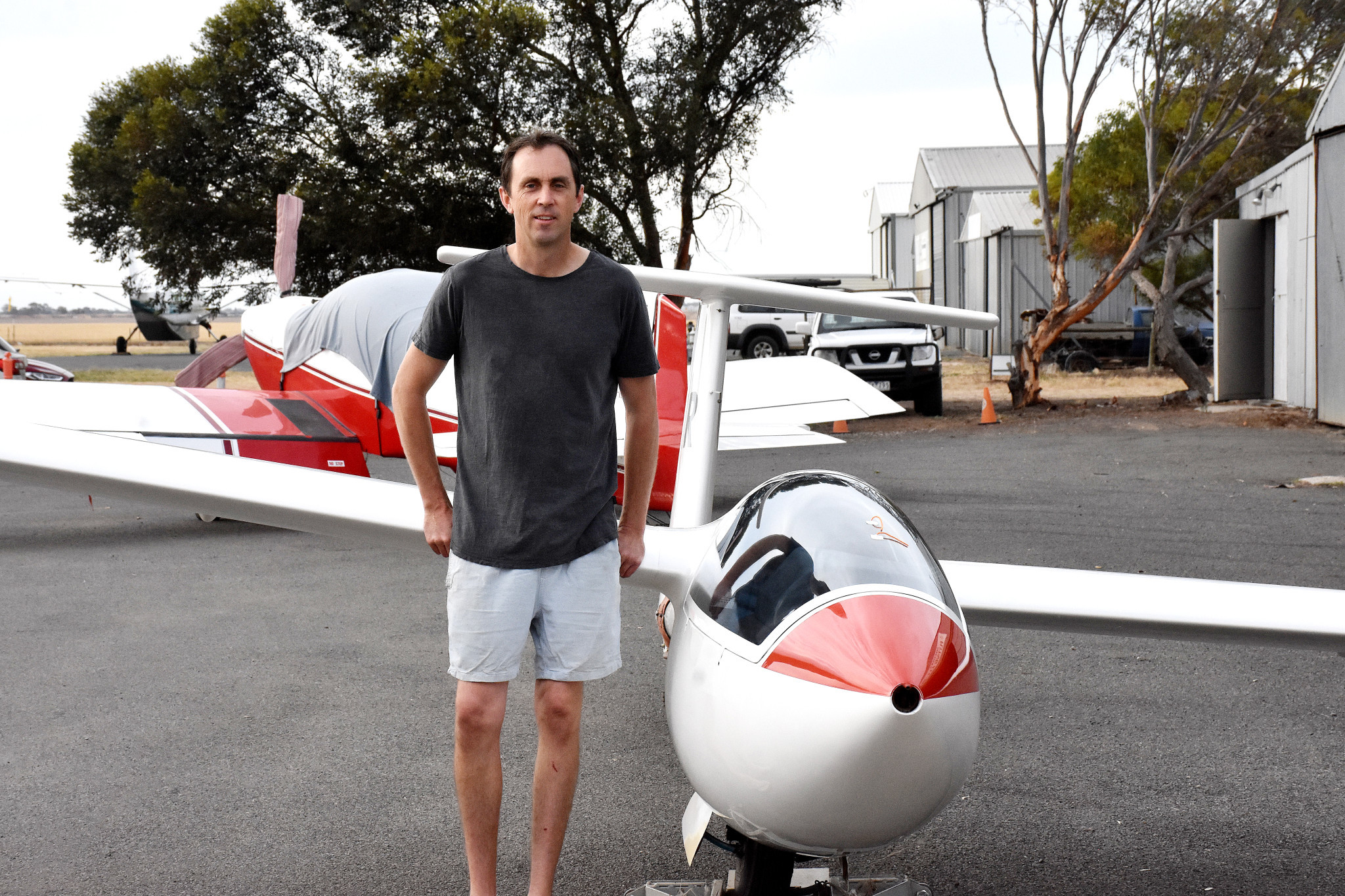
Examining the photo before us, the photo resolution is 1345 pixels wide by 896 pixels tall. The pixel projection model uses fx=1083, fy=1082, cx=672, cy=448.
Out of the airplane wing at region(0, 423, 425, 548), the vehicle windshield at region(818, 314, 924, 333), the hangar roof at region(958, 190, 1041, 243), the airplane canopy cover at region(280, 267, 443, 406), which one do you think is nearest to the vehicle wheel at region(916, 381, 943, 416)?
the vehicle windshield at region(818, 314, 924, 333)

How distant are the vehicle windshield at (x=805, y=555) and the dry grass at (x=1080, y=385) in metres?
16.9

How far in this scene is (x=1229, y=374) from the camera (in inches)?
685

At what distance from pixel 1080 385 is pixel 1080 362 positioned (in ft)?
12.1

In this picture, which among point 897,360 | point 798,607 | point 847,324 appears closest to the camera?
point 798,607

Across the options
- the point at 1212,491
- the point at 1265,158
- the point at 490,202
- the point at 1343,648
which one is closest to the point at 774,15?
the point at 490,202

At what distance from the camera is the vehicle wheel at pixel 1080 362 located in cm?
2442

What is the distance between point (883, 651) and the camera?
6.69 feet

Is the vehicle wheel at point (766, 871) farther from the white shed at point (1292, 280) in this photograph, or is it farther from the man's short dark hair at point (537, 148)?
the white shed at point (1292, 280)


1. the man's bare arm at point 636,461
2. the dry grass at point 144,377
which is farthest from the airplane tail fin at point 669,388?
the dry grass at point 144,377

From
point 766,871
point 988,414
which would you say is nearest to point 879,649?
point 766,871

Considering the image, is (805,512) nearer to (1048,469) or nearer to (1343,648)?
(1343,648)

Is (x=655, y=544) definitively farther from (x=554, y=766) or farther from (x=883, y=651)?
(x=883, y=651)

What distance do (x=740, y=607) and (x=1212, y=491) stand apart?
28.6 ft

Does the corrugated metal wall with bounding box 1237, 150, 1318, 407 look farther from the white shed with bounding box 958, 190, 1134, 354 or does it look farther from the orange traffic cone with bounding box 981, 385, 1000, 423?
the white shed with bounding box 958, 190, 1134, 354
